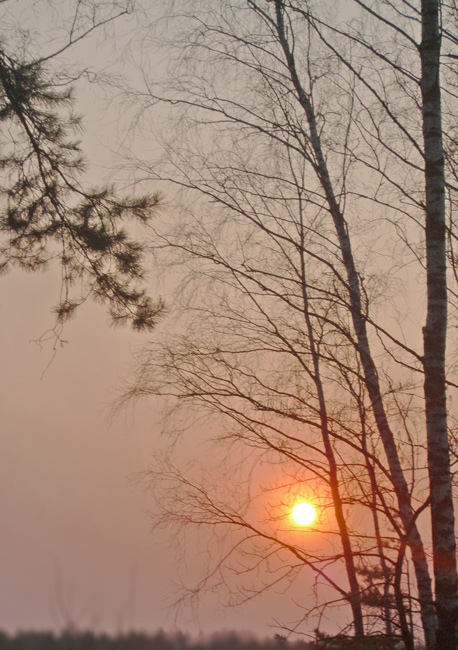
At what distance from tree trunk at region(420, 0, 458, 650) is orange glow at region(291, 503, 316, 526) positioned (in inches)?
122

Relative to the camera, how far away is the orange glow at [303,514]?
23.4 feet

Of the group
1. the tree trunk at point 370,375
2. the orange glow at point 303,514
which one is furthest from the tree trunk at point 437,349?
the orange glow at point 303,514

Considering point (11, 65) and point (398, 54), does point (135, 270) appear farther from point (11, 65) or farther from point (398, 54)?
point (398, 54)

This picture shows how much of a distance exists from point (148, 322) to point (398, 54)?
328cm

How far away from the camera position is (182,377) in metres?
7.14

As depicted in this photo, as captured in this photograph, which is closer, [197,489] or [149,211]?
[149,211]

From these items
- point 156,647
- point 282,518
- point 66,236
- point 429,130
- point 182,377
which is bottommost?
point 156,647

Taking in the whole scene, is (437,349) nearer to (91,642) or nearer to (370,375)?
(370,375)

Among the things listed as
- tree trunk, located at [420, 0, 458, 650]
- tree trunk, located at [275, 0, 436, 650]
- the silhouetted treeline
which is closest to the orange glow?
tree trunk, located at [275, 0, 436, 650]

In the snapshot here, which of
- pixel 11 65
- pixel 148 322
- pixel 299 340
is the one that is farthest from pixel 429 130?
pixel 11 65

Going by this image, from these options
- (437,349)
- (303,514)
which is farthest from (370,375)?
(303,514)

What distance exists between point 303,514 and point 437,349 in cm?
336

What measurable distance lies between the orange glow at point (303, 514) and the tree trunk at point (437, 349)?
3104 millimetres

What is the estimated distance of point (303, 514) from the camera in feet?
23.5
